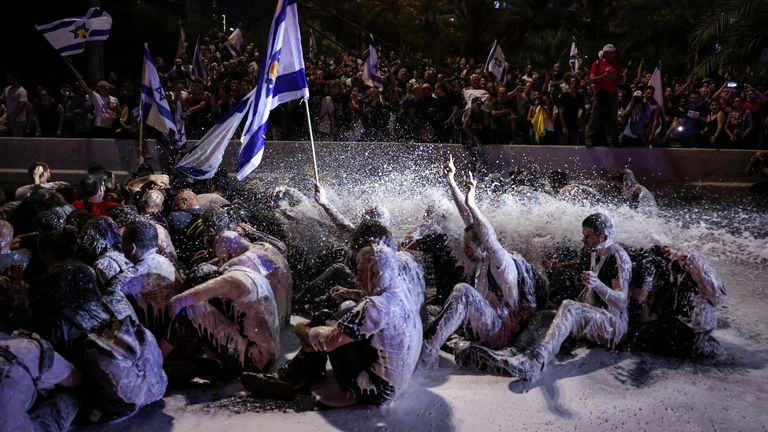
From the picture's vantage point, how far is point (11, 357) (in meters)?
4.09

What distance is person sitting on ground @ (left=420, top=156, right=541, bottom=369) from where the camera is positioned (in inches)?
231

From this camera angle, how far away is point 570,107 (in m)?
14.6

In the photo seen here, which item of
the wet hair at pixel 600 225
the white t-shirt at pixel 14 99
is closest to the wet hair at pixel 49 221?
the wet hair at pixel 600 225

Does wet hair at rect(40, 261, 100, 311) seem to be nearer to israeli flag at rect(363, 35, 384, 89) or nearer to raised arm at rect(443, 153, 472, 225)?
raised arm at rect(443, 153, 472, 225)

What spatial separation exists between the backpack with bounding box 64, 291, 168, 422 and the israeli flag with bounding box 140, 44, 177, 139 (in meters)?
7.31

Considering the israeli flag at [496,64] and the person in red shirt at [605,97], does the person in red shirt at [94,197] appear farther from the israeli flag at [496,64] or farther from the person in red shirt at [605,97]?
the israeli flag at [496,64]

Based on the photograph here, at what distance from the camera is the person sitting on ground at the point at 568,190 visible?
11046mm

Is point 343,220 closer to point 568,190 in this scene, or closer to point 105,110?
point 568,190

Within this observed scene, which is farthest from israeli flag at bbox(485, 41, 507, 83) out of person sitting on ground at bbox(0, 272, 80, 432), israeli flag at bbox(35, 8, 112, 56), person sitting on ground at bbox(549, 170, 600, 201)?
person sitting on ground at bbox(0, 272, 80, 432)

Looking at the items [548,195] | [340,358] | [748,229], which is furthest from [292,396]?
[748,229]

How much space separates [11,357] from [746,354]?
5807mm

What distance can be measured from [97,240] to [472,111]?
9.98 m

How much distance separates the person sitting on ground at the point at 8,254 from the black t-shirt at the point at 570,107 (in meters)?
11.0

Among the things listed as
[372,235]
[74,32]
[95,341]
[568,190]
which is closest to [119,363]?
[95,341]
